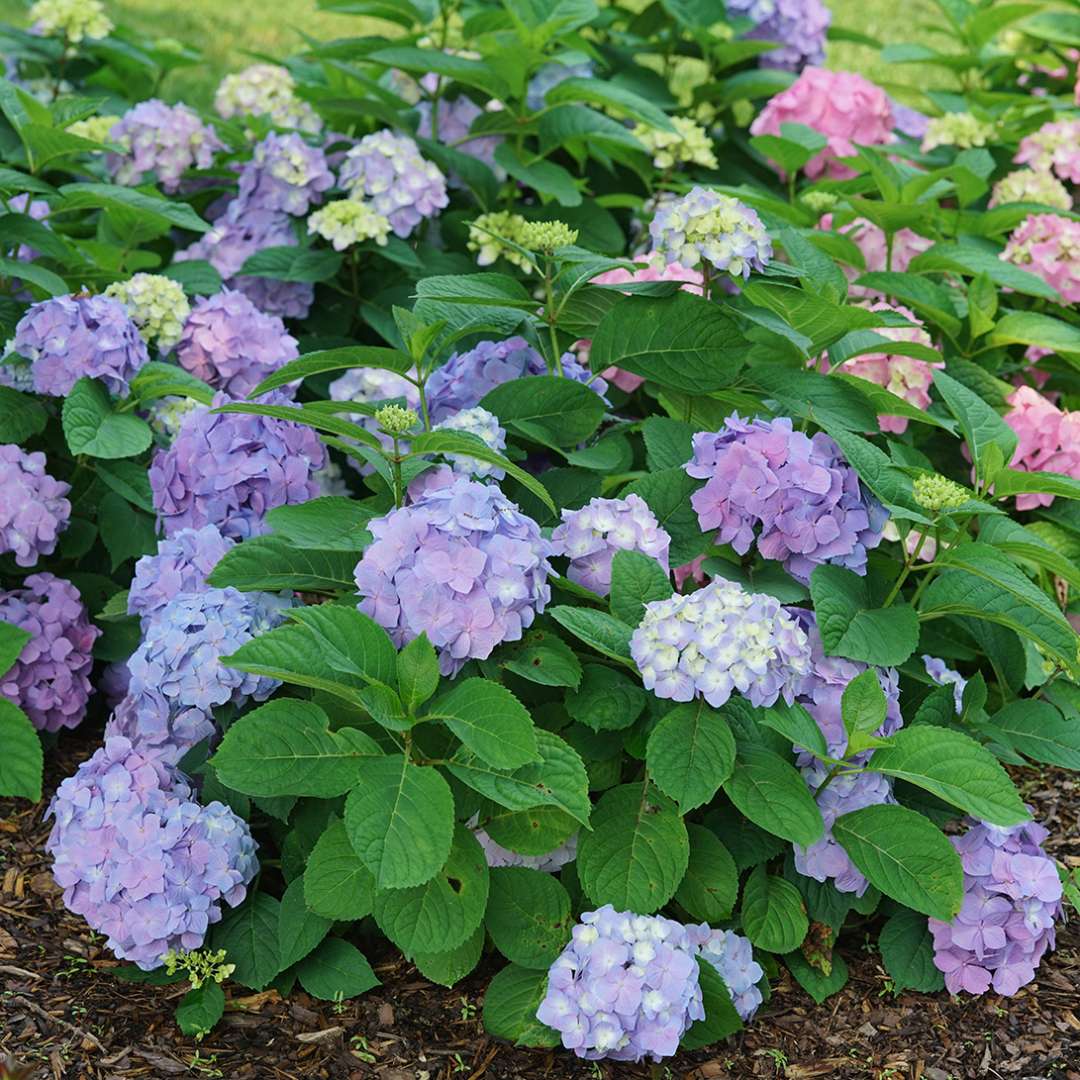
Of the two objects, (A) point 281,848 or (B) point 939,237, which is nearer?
(A) point 281,848

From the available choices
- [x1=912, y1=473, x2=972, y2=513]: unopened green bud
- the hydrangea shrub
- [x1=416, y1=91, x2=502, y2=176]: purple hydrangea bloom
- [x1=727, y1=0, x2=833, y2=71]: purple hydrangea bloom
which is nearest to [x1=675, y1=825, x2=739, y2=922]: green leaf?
the hydrangea shrub

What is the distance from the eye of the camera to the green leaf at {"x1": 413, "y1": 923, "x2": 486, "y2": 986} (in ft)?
6.70

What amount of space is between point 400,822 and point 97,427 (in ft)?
3.48

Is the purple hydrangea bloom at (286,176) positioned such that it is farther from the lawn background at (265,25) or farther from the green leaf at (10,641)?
the lawn background at (265,25)

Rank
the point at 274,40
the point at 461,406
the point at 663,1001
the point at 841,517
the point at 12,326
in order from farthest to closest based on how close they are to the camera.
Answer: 1. the point at 274,40
2. the point at 12,326
3. the point at 461,406
4. the point at 841,517
5. the point at 663,1001

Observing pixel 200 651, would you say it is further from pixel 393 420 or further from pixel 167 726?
pixel 393 420

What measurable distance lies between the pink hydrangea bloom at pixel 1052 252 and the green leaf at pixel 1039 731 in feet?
4.28

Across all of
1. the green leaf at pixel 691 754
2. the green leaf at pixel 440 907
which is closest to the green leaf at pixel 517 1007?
the green leaf at pixel 440 907

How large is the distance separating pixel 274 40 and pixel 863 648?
259 inches

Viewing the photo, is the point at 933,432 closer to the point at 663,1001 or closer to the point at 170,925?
the point at 663,1001

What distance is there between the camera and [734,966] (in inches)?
82.2

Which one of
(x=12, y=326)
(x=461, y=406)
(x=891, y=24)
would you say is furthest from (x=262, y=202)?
(x=891, y=24)

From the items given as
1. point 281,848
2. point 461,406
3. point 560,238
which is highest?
point 560,238

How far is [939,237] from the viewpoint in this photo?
10.7ft
